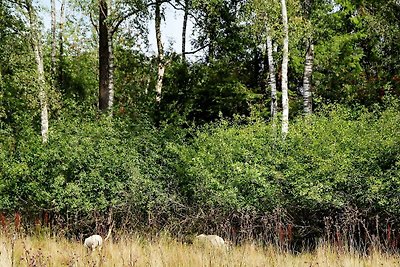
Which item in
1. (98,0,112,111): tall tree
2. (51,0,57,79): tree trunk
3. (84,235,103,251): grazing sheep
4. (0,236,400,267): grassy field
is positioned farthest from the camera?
(51,0,57,79): tree trunk

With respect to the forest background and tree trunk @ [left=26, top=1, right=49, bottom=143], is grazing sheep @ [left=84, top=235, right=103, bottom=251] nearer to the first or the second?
the forest background

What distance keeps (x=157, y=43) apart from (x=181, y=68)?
1514mm

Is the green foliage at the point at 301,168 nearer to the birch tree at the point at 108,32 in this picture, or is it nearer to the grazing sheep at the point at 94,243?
the grazing sheep at the point at 94,243

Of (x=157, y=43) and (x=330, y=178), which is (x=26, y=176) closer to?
(x=330, y=178)

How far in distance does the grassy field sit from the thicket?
0.62m

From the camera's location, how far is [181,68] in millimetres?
15773

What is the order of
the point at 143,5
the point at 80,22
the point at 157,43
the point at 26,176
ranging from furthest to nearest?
the point at 80,22
the point at 157,43
the point at 143,5
the point at 26,176

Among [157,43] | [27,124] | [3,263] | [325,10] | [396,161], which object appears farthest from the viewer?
[157,43]

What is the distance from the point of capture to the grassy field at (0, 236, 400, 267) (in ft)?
19.0

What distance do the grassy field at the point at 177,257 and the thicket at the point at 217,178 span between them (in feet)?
2.03

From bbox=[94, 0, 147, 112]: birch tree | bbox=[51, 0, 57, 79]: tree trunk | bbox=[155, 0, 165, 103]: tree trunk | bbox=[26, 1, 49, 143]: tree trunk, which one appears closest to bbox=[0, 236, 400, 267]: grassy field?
bbox=[26, 1, 49, 143]: tree trunk

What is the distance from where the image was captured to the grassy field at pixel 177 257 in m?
5.80

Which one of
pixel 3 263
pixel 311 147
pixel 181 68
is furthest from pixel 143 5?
pixel 3 263

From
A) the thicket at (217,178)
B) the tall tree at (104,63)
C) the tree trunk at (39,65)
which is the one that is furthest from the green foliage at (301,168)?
the tall tree at (104,63)
